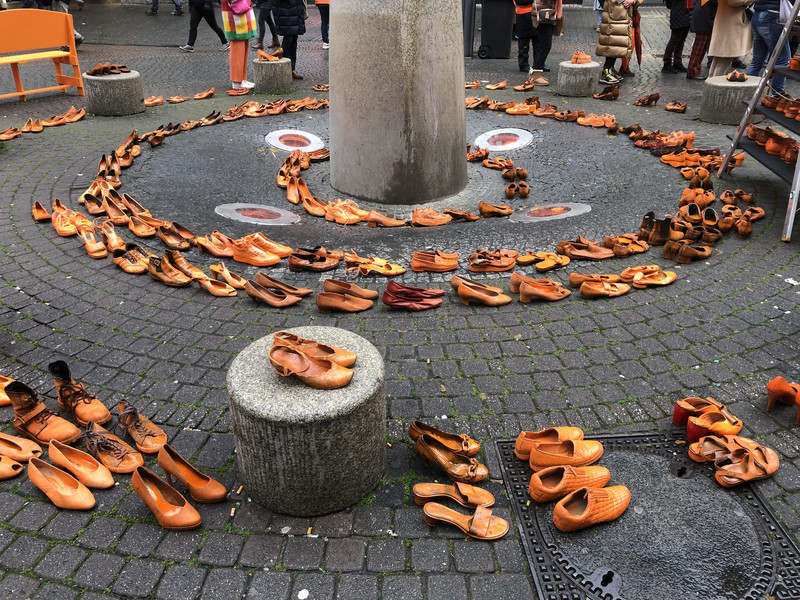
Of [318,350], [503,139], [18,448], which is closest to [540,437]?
[318,350]

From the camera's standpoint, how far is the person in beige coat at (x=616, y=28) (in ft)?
37.6

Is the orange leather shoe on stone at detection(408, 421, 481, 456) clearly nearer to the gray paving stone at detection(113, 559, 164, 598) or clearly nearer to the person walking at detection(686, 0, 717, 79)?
the gray paving stone at detection(113, 559, 164, 598)

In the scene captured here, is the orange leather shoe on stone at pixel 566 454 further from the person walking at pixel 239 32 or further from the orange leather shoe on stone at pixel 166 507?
the person walking at pixel 239 32

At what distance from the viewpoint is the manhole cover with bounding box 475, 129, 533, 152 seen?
27.9ft

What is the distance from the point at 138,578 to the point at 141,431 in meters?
0.96

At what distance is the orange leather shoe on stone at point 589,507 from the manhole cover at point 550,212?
12.3 ft

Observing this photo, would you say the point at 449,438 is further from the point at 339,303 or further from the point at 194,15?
the point at 194,15

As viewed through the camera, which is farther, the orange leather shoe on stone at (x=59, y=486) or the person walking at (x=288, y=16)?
the person walking at (x=288, y=16)

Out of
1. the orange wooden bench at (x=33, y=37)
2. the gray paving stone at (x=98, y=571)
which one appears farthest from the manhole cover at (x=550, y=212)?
the orange wooden bench at (x=33, y=37)

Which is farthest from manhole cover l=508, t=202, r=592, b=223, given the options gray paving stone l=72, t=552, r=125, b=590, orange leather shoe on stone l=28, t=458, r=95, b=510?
gray paving stone l=72, t=552, r=125, b=590

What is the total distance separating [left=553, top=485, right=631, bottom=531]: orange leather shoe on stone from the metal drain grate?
2.0 inches

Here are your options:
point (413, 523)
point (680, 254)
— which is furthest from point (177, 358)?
point (680, 254)

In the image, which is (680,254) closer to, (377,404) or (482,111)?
(377,404)

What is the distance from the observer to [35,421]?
341 centimetres
